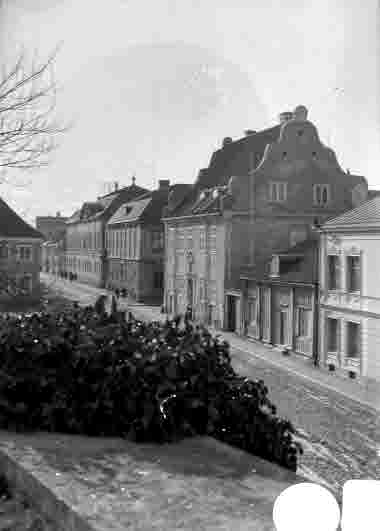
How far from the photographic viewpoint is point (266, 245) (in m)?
2.26

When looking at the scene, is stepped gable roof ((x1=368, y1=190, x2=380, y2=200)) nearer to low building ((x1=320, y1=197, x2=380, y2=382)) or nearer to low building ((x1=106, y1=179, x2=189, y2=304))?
low building ((x1=320, y1=197, x2=380, y2=382))

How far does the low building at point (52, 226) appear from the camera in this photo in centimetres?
308

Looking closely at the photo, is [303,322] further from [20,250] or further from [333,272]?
[20,250]

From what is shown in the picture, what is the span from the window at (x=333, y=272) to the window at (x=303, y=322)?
0.14 m

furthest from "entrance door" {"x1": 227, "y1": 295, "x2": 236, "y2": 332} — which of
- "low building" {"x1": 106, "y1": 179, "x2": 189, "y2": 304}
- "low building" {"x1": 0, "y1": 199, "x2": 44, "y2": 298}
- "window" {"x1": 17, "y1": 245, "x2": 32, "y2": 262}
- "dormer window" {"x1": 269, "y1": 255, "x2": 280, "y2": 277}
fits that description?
"window" {"x1": 17, "y1": 245, "x2": 32, "y2": 262}

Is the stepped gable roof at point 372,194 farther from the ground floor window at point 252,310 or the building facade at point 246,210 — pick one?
the ground floor window at point 252,310

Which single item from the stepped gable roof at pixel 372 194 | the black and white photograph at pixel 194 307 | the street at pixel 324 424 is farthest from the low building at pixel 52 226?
the stepped gable roof at pixel 372 194

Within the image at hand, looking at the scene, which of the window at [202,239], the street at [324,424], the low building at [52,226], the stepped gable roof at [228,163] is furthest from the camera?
the low building at [52,226]

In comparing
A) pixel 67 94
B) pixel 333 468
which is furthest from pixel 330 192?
pixel 67 94

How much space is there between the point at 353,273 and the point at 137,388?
1219 mm

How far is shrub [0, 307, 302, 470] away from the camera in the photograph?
262cm

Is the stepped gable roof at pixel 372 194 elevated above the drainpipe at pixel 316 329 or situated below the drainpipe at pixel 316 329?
above

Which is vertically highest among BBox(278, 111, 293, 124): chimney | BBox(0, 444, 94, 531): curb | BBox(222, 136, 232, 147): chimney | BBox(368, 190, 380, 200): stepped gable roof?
BBox(278, 111, 293, 124): chimney

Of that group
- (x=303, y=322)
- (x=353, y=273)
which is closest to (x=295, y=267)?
(x=303, y=322)
